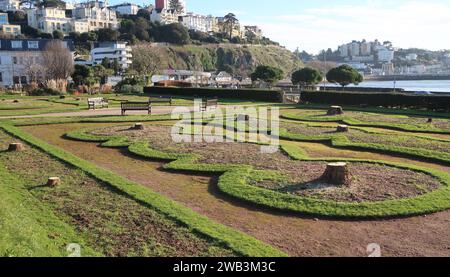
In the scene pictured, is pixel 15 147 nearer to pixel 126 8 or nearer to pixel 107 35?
pixel 107 35

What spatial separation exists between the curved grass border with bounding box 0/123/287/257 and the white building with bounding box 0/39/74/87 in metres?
69.3

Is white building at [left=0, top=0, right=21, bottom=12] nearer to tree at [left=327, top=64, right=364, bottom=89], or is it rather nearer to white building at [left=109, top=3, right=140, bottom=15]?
white building at [left=109, top=3, right=140, bottom=15]

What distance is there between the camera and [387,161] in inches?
455

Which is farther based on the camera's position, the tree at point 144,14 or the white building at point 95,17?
the tree at point 144,14

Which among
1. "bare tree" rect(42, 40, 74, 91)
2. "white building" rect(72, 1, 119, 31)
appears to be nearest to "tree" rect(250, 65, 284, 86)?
"bare tree" rect(42, 40, 74, 91)

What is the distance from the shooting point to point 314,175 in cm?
994

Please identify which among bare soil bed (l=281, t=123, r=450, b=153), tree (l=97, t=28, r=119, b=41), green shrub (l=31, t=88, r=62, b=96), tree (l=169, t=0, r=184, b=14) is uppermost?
tree (l=169, t=0, r=184, b=14)

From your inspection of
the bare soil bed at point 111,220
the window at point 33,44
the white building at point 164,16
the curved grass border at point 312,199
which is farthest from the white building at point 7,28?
the curved grass border at point 312,199

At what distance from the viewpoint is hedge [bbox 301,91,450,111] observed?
26.6m

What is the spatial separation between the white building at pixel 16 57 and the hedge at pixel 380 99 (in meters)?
53.9

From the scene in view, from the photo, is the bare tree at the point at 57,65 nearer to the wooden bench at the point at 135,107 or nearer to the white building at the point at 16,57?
the white building at the point at 16,57

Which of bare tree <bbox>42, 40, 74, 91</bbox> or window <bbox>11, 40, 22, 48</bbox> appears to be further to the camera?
window <bbox>11, 40, 22, 48</bbox>

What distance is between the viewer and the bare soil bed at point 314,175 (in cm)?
859

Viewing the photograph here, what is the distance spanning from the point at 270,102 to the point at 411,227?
28272mm
